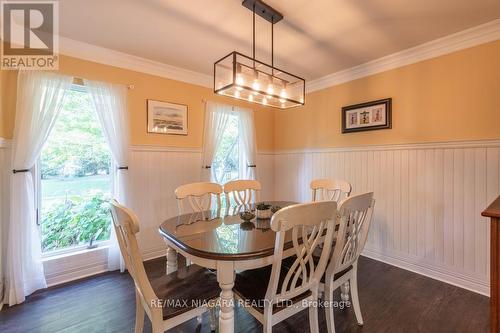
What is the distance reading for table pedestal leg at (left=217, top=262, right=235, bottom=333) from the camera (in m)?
1.15

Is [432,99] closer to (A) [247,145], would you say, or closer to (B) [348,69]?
(B) [348,69]

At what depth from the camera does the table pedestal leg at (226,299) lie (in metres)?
1.15

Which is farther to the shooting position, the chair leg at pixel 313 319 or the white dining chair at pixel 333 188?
the white dining chair at pixel 333 188

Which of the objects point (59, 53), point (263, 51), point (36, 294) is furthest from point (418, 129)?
point (36, 294)

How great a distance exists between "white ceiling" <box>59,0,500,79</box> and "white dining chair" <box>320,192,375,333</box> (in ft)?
4.84

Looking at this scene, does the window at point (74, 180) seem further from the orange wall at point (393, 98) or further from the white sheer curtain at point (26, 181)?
the orange wall at point (393, 98)

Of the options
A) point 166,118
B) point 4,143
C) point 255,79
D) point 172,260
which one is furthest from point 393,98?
point 4,143

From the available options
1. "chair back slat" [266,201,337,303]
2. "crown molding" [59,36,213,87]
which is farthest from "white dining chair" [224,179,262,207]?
"crown molding" [59,36,213,87]

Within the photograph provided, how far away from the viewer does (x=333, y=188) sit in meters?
2.46

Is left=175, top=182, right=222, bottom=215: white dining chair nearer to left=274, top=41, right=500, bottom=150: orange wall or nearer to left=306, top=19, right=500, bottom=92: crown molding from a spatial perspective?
left=274, top=41, right=500, bottom=150: orange wall

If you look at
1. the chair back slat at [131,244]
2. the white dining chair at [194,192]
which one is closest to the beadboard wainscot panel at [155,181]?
the white dining chair at [194,192]

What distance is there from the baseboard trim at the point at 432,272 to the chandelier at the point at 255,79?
207cm

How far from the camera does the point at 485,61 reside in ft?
6.82

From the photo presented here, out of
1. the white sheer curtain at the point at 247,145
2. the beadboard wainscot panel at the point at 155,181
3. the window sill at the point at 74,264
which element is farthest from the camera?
the white sheer curtain at the point at 247,145
